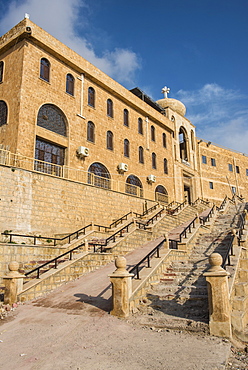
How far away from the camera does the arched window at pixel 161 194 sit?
29938 millimetres

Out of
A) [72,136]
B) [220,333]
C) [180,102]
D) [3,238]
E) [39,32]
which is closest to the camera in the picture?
[220,333]

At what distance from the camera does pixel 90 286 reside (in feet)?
35.0

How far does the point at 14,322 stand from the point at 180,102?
116ft

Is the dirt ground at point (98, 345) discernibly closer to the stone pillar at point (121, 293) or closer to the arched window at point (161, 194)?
the stone pillar at point (121, 293)

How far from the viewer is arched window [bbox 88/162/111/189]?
72.5 feet

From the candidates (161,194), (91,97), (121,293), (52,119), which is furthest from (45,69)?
(121,293)

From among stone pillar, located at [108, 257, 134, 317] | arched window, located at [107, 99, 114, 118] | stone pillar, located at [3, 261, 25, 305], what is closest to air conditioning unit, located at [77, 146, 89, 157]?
arched window, located at [107, 99, 114, 118]

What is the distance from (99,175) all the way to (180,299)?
15.9 metres

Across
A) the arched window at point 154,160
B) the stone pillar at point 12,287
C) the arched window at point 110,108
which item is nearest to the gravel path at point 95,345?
the stone pillar at point 12,287

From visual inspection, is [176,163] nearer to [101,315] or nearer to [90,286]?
[90,286]

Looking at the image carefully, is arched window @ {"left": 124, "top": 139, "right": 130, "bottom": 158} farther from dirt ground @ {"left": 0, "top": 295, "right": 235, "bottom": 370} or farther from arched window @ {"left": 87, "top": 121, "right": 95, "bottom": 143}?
dirt ground @ {"left": 0, "top": 295, "right": 235, "bottom": 370}

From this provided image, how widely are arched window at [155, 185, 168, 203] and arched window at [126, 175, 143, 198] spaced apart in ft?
8.44

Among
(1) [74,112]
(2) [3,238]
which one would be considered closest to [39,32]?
(1) [74,112]

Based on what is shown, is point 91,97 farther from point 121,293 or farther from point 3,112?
point 121,293
